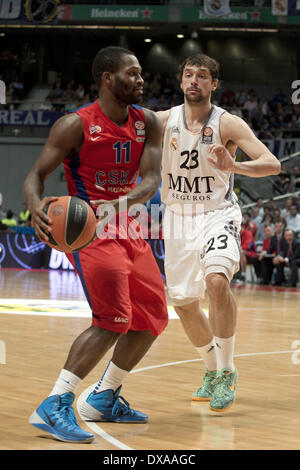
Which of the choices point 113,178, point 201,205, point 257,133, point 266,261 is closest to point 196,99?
point 201,205

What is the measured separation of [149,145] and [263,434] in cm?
169

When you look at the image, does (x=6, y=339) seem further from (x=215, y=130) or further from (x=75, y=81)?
(x=75, y=81)

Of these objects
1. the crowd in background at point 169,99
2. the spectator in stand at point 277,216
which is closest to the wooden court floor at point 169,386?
the spectator in stand at point 277,216

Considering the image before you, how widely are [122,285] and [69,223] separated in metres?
0.50

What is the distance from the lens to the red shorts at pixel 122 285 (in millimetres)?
3814

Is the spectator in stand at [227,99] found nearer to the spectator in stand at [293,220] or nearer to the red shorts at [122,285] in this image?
the spectator in stand at [293,220]

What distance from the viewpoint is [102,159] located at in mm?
3967

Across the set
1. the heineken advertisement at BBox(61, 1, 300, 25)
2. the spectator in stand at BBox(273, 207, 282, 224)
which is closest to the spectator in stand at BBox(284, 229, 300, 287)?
the spectator in stand at BBox(273, 207, 282, 224)

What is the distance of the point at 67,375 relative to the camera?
12.3ft

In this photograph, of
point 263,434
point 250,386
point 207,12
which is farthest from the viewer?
point 207,12

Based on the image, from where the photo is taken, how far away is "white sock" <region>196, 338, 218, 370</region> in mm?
4996

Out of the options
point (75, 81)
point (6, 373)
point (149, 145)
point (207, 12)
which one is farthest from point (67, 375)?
point (75, 81)

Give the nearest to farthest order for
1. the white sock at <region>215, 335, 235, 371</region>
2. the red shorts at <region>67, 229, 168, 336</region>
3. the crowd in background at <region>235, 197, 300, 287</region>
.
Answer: the red shorts at <region>67, 229, 168, 336</region>
the white sock at <region>215, 335, 235, 371</region>
the crowd in background at <region>235, 197, 300, 287</region>

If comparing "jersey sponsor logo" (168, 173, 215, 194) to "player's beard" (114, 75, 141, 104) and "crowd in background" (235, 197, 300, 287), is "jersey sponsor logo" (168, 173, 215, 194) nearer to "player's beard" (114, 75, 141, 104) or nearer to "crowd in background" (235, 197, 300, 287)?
"player's beard" (114, 75, 141, 104)
